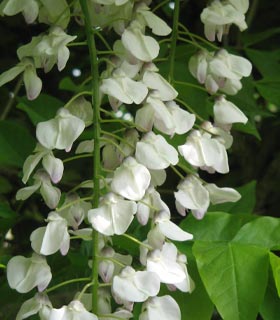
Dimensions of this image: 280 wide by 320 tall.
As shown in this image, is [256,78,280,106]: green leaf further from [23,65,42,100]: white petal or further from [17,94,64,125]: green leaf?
[23,65,42,100]: white petal

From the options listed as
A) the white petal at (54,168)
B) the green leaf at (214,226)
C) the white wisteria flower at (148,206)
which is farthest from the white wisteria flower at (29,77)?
the green leaf at (214,226)

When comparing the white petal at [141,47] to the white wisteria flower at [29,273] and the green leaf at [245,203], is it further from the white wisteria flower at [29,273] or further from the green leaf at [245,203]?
the green leaf at [245,203]

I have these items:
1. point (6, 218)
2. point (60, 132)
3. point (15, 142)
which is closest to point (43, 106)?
point (15, 142)

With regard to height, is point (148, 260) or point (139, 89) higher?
point (139, 89)

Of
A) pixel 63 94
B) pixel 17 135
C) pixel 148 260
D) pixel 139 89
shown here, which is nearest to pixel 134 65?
pixel 139 89

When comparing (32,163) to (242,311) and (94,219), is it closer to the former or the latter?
(94,219)

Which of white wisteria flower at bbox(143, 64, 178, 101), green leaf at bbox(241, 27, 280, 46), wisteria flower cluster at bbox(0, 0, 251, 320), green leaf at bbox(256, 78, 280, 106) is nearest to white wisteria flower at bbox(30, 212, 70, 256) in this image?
wisteria flower cluster at bbox(0, 0, 251, 320)
